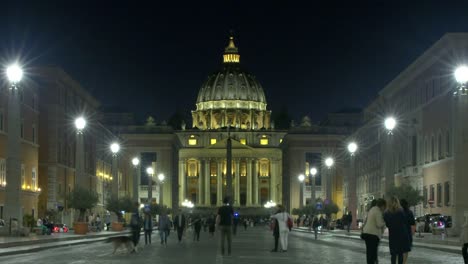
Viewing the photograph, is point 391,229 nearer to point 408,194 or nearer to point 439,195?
point 408,194

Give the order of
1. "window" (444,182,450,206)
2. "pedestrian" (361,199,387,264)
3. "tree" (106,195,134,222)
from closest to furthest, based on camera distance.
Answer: "pedestrian" (361,199,387,264) < "window" (444,182,450,206) < "tree" (106,195,134,222)

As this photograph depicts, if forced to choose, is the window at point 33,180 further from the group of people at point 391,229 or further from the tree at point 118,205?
the group of people at point 391,229

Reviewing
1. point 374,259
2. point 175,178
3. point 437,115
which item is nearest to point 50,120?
point 437,115

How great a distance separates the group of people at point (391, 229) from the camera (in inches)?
845

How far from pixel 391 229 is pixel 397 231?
134 millimetres

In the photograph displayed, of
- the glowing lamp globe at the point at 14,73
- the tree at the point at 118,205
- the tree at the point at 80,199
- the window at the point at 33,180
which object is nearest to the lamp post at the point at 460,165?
the glowing lamp globe at the point at 14,73

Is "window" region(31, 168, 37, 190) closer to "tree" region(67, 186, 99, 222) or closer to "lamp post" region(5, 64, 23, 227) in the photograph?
"tree" region(67, 186, 99, 222)

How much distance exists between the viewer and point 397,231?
846 inches

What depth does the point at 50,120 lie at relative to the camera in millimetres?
90500

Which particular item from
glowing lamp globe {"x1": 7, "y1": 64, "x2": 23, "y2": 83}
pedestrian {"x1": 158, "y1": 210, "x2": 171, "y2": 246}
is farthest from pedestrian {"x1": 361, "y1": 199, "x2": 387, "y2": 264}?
pedestrian {"x1": 158, "y1": 210, "x2": 171, "y2": 246}

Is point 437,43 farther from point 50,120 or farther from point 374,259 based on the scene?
point 374,259

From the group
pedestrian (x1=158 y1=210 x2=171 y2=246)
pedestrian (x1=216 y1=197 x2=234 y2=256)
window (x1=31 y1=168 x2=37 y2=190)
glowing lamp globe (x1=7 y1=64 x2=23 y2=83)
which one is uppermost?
glowing lamp globe (x1=7 y1=64 x2=23 y2=83)

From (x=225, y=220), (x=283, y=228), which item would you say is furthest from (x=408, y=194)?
(x=225, y=220)

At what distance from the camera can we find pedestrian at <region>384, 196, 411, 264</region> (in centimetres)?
2145
